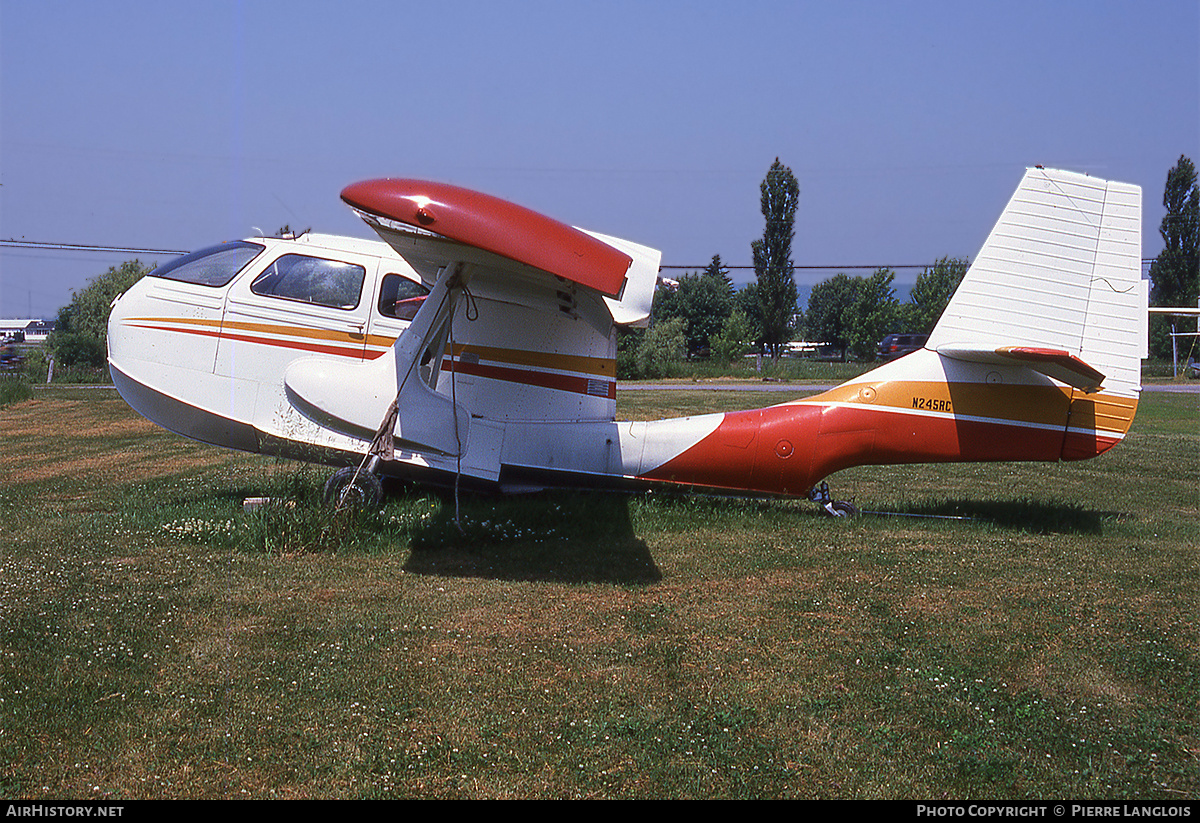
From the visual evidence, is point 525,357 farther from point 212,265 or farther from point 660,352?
point 660,352

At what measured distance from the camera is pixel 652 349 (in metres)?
39.3

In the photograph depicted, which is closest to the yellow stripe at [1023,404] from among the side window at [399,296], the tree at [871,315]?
the side window at [399,296]

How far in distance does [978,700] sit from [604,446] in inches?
178

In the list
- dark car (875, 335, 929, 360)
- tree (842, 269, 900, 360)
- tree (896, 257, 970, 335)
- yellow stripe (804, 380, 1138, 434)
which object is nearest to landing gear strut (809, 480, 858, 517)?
yellow stripe (804, 380, 1138, 434)

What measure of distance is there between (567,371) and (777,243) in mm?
37500

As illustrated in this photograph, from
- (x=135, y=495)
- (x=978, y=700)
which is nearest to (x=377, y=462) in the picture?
(x=135, y=495)

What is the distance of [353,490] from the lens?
7590 mm

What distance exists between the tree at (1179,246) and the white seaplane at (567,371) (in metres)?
42.3

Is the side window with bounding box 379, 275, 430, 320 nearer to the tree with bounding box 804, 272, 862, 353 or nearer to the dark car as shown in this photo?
Answer: the dark car

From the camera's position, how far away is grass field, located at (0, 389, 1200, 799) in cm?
366

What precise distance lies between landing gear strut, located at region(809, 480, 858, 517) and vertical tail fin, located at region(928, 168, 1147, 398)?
189 cm

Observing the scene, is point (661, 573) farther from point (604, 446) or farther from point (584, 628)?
point (604, 446)

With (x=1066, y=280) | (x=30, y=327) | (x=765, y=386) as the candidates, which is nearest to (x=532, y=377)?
(x=1066, y=280)

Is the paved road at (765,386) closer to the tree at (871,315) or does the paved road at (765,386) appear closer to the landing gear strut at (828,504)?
the tree at (871,315)
